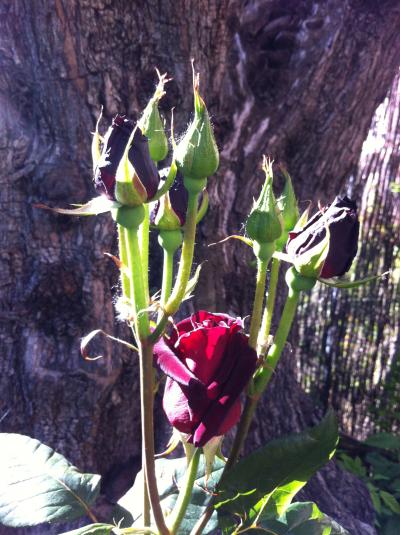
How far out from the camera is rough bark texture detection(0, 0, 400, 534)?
4.17 ft

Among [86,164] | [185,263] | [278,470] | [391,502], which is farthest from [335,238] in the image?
[391,502]

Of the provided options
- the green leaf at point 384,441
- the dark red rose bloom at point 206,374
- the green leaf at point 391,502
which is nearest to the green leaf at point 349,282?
the dark red rose bloom at point 206,374

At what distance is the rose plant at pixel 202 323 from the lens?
0.52 m

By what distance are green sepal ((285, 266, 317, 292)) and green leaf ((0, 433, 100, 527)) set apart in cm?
38

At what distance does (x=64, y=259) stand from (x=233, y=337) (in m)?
0.83

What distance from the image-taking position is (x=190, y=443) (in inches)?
23.0

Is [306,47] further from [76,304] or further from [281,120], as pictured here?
[76,304]

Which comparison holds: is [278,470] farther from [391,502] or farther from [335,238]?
[391,502]

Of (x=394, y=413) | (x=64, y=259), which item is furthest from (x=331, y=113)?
(x=394, y=413)

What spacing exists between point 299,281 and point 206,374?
13cm

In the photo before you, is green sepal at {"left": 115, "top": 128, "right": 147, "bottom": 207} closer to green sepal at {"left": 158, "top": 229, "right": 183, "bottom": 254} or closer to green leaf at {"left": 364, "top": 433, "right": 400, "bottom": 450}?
green sepal at {"left": 158, "top": 229, "right": 183, "bottom": 254}

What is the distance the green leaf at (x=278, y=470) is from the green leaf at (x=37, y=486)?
0.21m

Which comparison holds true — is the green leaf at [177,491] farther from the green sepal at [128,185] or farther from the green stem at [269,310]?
the green sepal at [128,185]

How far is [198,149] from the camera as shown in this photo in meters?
0.52
